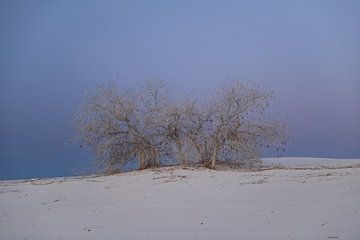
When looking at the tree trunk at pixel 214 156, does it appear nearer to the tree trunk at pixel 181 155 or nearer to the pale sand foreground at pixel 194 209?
the tree trunk at pixel 181 155

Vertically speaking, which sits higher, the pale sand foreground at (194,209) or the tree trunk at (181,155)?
the tree trunk at (181,155)

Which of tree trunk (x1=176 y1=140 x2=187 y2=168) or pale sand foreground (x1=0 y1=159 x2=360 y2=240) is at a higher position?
tree trunk (x1=176 y1=140 x2=187 y2=168)

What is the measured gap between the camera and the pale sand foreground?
26.0 feet

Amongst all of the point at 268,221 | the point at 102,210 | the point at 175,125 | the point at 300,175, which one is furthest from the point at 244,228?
the point at 175,125

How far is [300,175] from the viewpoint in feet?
43.5

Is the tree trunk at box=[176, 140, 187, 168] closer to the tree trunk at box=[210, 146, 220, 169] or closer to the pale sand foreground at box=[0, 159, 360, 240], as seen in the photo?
the tree trunk at box=[210, 146, 220, 169]

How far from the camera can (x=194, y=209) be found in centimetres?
974

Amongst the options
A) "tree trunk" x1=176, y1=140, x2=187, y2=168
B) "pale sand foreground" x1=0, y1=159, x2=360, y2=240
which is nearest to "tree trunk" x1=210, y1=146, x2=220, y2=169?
"tree trunk" x1=176, y1=140, x2=187, y2=168

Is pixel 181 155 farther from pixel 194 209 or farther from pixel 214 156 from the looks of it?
pixel 194 209

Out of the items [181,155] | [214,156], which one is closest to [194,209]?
[214,156]

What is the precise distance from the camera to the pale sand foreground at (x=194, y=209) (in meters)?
7.93

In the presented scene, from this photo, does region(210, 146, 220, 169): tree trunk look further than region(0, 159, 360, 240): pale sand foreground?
Yes

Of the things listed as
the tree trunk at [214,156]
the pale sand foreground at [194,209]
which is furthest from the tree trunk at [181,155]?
the pale sand foreground at [194,209]

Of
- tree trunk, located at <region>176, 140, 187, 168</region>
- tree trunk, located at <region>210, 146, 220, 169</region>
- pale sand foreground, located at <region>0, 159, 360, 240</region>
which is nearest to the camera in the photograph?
pale sand foreground, located at <region>0, 159, 360, 240</region>
